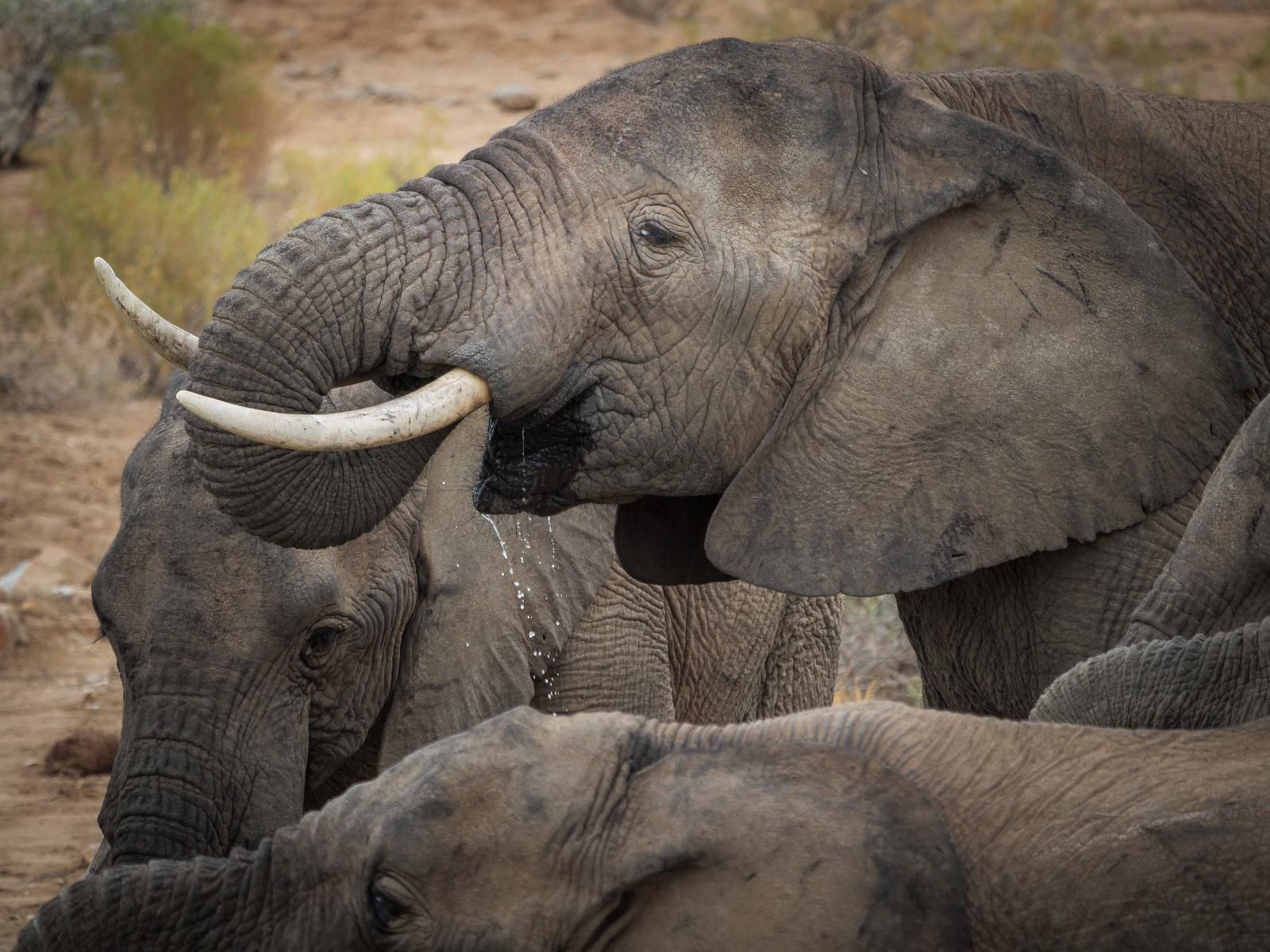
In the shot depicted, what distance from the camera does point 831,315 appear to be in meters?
3.42

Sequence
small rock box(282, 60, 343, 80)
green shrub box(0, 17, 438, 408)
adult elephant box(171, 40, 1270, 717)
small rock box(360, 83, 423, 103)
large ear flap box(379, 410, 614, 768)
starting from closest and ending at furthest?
adult elephant box(171, 40, 1270, 717) → large ear flap box(379, 410, 614, 768) → green shrub box(0, 17, 438, 408) → small rock box(360, 83, 423, 103) → small rock box(282, 60, 343, 80)

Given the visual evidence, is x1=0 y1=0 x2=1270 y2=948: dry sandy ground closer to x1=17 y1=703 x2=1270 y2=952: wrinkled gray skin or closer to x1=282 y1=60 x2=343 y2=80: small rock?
x1=282 y1=60 x2=343 y2=80: small rock

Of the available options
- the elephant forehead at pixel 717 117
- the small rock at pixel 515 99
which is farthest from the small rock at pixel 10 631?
the small rock at pixel 515 99

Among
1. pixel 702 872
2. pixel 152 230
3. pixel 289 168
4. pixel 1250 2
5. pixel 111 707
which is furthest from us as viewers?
pixel 1250 2

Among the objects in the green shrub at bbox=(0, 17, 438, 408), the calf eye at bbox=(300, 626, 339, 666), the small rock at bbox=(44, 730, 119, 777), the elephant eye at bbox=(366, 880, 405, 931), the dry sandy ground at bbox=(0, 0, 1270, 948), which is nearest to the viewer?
the elephant eye at bbox=(366, 880, 405, 931)

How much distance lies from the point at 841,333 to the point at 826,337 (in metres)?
0.03

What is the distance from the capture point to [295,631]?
12.6ft

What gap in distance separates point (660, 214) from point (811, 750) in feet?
3.82

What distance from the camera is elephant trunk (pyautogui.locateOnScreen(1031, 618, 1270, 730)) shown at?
2.74 m

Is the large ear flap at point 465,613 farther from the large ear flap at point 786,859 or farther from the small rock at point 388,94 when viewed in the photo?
the small rock at point 388,94

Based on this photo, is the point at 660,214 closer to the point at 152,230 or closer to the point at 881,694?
the point at 881,694

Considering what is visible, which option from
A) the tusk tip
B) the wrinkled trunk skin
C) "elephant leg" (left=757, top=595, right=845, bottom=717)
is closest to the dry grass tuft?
"elephant leg" (left=757, top=595, right=845, bottom=717)

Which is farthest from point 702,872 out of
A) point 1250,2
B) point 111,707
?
point 1250,2

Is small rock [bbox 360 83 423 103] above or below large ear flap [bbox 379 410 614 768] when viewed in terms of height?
below
